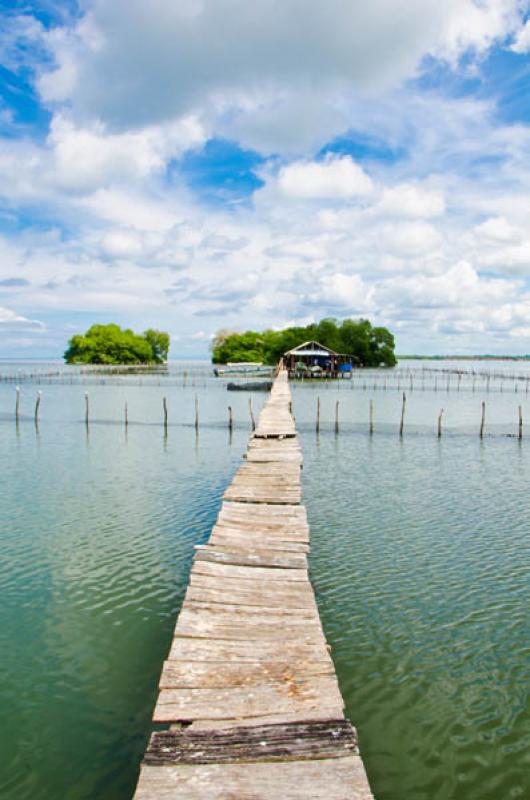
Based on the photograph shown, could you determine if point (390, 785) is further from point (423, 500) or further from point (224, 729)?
point (423, 500)

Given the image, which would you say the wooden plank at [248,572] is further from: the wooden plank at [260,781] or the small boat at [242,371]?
the small boat at [242,371]

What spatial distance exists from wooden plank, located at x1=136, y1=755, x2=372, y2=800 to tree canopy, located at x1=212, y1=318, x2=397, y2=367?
10445 centimetres

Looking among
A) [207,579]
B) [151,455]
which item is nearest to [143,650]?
[207,579]

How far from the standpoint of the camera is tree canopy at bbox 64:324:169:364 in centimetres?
13038

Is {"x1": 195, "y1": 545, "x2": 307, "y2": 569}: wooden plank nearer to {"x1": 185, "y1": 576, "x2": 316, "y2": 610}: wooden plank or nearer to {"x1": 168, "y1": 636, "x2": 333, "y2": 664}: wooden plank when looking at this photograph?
{"x1": 185, "y1": 576, "x2": 316, "y2": 610}: wooden plank

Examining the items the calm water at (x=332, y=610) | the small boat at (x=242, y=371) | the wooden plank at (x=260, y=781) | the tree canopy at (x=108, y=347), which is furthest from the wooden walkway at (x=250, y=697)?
the tree canopy at (x=108, y=347)

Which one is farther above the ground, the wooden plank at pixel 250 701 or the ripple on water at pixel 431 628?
the wooden plank at pixel 250 701

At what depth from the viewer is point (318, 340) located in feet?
354

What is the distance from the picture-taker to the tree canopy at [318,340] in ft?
363

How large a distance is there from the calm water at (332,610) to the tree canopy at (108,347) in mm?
111952

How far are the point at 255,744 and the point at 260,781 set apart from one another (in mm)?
347

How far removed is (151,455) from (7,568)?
1350cm

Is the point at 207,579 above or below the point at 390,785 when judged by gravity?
above

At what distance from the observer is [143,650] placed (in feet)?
26.5
